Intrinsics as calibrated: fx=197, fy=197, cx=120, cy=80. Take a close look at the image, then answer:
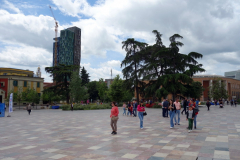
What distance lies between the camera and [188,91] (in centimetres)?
3303

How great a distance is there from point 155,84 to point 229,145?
87.2 feet

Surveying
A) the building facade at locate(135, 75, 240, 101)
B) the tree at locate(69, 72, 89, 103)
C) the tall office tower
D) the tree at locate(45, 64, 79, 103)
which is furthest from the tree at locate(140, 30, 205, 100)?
the tall office tower

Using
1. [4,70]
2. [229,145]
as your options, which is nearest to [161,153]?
[229,145]

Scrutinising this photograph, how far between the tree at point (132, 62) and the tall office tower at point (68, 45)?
142338mm

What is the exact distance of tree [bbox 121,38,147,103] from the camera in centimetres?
3806

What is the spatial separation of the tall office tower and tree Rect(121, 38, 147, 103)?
142338 millimetres

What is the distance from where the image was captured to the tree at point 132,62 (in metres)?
38.1

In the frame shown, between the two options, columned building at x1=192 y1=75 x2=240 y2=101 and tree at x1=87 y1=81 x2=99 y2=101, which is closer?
columned building at x1=192 y1=75 x2=240 y2=101

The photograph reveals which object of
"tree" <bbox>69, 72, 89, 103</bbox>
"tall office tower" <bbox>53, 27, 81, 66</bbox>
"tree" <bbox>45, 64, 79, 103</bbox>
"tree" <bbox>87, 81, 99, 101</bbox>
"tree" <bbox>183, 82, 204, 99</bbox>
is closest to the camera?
"tree" <bbox>183, 82, 204, 99</bbox>

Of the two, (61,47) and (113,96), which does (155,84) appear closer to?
(113,96)

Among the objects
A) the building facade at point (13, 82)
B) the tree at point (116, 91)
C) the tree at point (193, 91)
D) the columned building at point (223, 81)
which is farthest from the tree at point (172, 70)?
the columned building at point (223, 81)

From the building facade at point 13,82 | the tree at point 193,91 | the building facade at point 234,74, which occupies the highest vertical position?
the building facade at point 234,74

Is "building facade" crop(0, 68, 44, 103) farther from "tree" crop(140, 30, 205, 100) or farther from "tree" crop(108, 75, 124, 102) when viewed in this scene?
"tree" crop(140, 30, 205, 100)

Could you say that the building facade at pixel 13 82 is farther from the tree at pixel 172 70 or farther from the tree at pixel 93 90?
the tree at pixel 172 70
